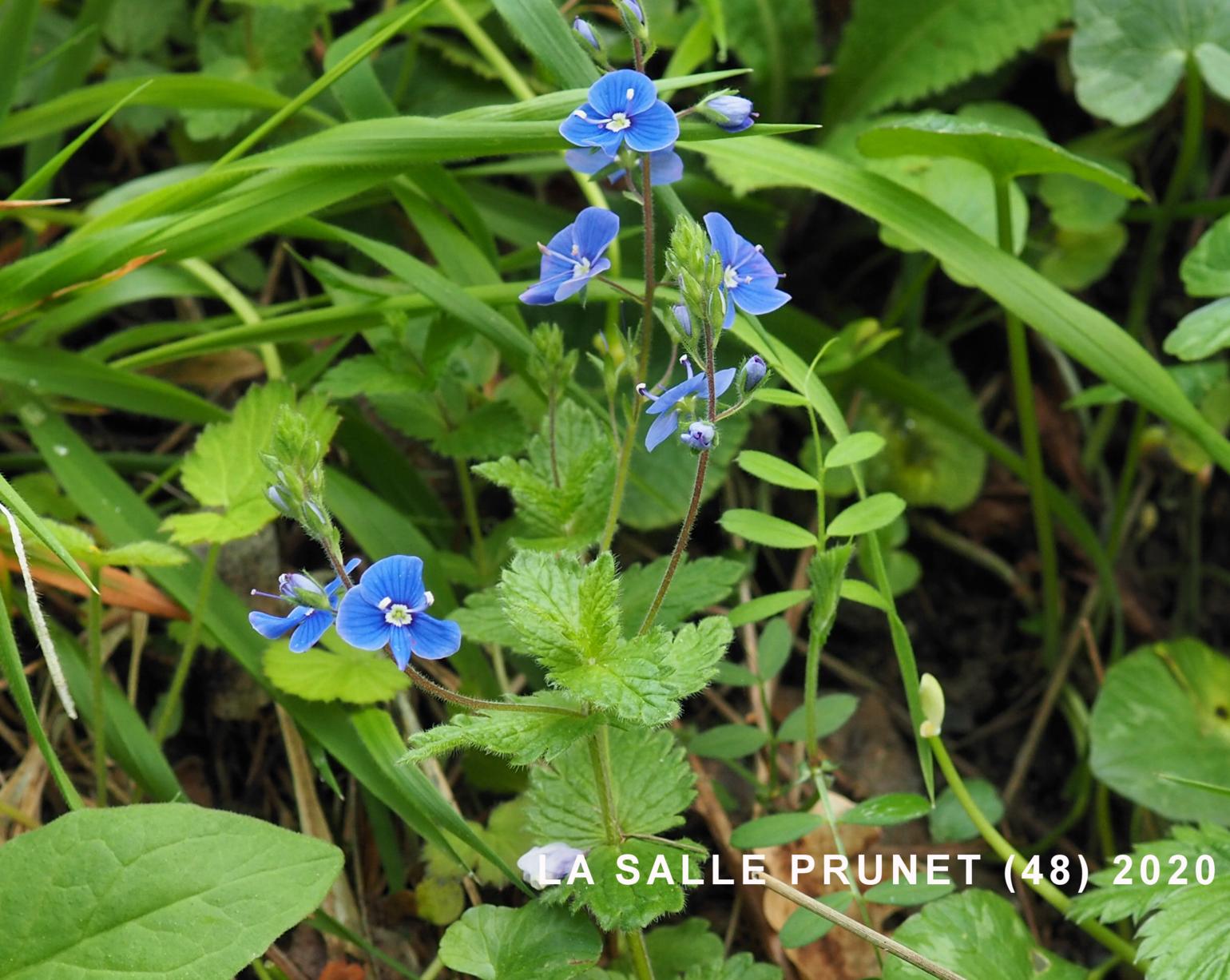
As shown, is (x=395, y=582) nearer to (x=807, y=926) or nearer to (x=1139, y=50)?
(x=807, y=926)

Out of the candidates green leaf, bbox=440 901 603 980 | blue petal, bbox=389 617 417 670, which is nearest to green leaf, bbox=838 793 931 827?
green leaf, bbox=440 901 603 980

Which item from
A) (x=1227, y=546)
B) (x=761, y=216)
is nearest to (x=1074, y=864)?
(x=1227, y=546)

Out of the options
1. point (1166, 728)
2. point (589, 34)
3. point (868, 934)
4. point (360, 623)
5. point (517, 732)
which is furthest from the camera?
point (1166, 728)

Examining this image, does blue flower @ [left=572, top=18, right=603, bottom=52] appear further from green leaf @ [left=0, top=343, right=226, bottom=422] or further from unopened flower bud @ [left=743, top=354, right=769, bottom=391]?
green leaf @ [left=0, top=343, right=226, bottom=422]

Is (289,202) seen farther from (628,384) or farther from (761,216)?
(761,216)

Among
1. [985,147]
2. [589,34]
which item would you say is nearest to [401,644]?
[589,34]
